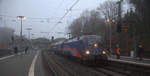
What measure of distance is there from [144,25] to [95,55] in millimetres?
22712

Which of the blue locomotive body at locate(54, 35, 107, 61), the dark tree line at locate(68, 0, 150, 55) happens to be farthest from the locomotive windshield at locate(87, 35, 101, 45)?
the dark tree line at locate(68, 0, 150, 55)

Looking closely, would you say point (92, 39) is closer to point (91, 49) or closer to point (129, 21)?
point (91, 49)

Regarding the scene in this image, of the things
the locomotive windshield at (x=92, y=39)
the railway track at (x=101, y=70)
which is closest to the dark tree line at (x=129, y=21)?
the locomotive windshield at (x=92, y=39)

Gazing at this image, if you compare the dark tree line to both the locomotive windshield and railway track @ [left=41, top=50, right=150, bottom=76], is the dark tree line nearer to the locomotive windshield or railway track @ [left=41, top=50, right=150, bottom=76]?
the locomotive windshield

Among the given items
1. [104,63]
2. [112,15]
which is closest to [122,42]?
[112,15]

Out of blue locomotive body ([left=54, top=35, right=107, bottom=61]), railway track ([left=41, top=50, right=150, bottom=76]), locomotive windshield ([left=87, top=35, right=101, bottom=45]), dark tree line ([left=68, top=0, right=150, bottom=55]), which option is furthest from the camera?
dark tree line ([left=68, top=0, right=150, bottom=55])

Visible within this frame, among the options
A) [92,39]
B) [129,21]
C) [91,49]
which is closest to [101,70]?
[91,49]

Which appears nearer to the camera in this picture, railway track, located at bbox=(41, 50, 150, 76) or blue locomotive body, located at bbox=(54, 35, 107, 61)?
railway track, located at bbox=(41, 50, 150, 76)

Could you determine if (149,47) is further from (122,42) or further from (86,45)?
(86,45)

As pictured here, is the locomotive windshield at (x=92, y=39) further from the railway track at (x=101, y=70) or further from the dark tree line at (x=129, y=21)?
the dark tree line at (x=129, y=21)

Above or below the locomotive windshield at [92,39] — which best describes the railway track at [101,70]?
below

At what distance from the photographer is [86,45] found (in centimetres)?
1638

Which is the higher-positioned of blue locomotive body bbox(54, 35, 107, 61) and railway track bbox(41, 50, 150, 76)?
blue locomotive body bbox(54, 35, 107, 61)

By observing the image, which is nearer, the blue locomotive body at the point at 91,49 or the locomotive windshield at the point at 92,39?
the blue locomotive body at the point at 91,49
